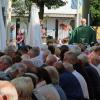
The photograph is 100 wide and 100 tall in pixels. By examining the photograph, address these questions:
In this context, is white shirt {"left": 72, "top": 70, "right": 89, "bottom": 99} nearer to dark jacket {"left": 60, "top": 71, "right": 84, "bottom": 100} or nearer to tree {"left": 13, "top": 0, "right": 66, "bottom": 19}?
dark jacket {"left": 60, "top": 71, "right": 84, "bottom": 100}

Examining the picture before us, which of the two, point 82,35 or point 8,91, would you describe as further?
point 82,35

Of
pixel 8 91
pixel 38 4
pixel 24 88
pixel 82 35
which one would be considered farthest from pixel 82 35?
pixel 38 4

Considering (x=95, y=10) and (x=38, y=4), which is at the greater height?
(x=38, y=4)

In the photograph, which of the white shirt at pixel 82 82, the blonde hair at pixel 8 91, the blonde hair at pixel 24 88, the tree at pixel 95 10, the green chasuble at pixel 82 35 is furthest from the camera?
the tree at pixel 95 10

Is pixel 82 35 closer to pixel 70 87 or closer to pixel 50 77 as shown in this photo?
pixel 70 87

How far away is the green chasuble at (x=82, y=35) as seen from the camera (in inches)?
658

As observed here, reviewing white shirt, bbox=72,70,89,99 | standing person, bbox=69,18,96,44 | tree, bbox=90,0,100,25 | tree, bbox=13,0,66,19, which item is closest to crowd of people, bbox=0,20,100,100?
white shirt, bbox=72,70,89,99

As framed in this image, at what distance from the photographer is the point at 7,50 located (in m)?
11.8

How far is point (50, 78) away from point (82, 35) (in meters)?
9.30

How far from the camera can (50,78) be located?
7.59m

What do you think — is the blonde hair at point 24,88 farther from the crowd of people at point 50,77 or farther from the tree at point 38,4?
the tree at point 38,4

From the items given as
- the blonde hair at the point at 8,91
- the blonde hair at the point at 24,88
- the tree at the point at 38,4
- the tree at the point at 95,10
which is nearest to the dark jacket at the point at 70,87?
the blonde hair at the point at 24,88

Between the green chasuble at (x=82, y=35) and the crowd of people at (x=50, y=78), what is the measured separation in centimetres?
427

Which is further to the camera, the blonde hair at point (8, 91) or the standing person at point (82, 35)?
the standing person at point (82, 35)
